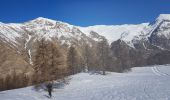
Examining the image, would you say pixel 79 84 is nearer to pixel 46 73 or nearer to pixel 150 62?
pixel 46 73

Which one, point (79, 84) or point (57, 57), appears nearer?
point (57, 57)

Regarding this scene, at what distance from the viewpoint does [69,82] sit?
222 feet

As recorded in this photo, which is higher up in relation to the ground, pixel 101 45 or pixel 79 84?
pixel 101 45

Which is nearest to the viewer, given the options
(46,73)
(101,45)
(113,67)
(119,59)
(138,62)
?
(46,73)

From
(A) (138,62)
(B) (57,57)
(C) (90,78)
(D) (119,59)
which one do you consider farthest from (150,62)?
(B) (57,57)

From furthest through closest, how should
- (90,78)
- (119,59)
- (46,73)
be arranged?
(119,59), (90,78), (46,73)

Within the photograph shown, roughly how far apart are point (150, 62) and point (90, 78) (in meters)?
131

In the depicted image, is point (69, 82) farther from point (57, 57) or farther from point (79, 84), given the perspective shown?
point (57, 57)

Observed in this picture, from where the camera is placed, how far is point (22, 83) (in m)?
125

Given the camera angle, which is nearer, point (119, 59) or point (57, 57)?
point (57, 57)

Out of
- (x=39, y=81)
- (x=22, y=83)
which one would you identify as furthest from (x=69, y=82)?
(x=22, y=83)

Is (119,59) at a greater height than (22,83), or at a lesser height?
greater

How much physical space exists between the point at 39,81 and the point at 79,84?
29.1 ft

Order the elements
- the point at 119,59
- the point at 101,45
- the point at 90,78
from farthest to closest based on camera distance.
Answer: the point at 119,59 < the point at 101,45 < the point at 90,78
